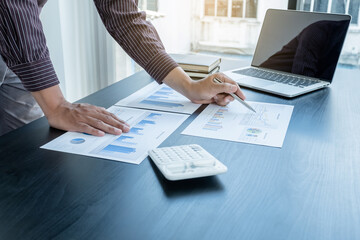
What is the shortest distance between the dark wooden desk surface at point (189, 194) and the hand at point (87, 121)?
0.03m

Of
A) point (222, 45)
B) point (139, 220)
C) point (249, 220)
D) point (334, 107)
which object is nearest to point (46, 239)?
point (139, 220)

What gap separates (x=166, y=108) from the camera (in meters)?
1.02

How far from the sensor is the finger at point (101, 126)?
0.83 m

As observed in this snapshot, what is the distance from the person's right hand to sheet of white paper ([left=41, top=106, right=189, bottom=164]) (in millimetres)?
14

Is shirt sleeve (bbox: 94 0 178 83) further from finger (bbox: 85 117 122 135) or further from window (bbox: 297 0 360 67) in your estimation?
window (bbox: 297 0 360 67)

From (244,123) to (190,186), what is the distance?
335 mm

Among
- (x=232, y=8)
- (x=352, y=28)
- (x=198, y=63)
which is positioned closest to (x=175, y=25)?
(x=232, y=8)

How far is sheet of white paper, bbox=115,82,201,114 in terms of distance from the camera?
3.37 ft

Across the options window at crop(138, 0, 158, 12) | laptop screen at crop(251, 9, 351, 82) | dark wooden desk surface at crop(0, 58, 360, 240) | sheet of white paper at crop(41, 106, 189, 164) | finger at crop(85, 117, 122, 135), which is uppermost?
window at crop(138, 0, 158, 12)

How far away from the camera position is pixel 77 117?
2.82 ft

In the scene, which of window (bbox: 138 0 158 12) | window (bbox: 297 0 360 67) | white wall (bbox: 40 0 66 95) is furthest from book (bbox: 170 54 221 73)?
window (bbox: 297 0 360 67)

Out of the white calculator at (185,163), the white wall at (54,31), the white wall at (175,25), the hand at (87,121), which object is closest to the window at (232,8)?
the white wall at (175,25)

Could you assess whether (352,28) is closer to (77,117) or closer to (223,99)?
(223,99)

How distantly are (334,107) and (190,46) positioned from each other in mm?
4148
